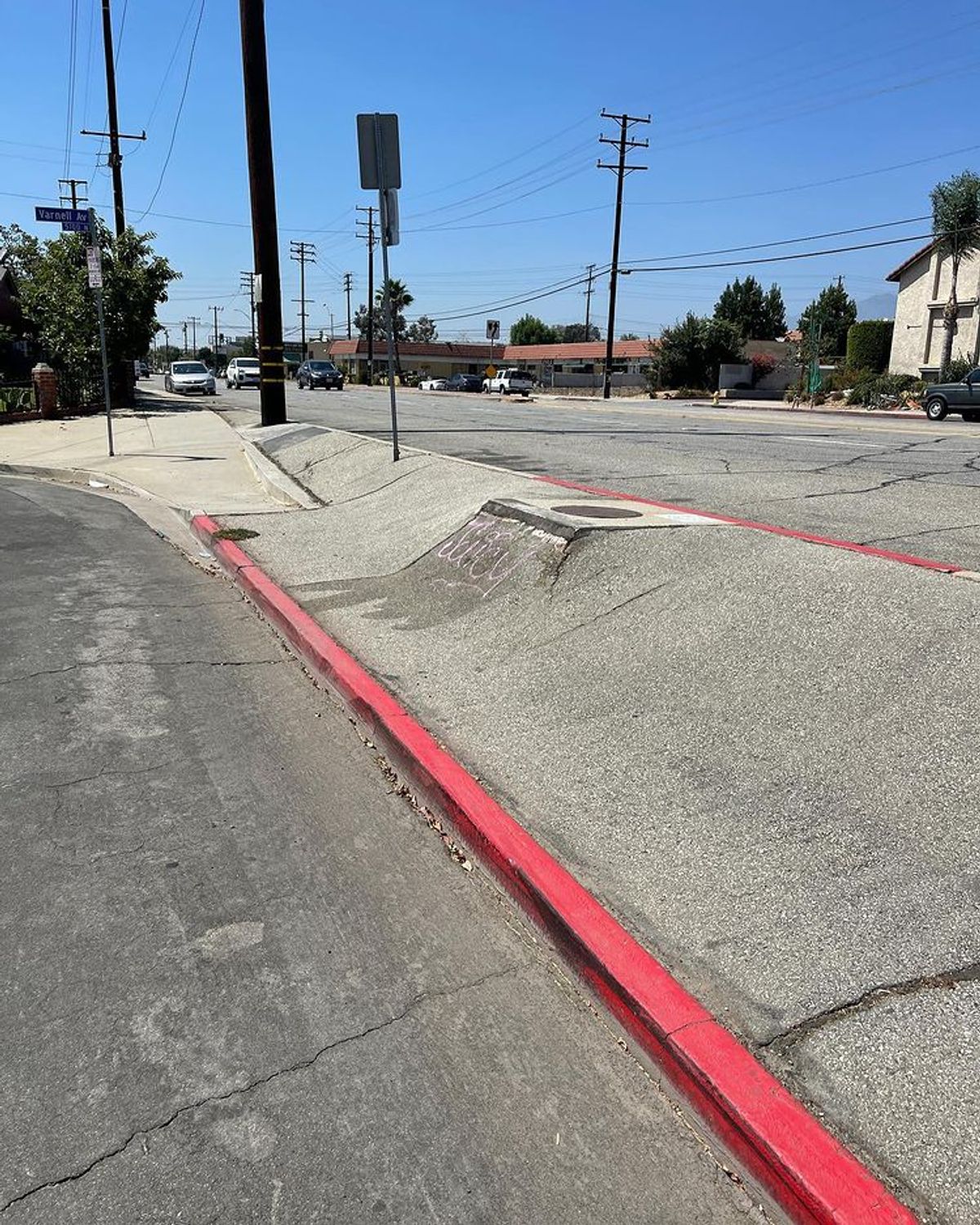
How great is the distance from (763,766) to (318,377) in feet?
160

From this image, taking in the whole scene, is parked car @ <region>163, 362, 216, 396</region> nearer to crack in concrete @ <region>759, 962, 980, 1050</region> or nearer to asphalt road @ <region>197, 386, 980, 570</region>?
asphalt road @ <region>197, 386, 980, 570</region>

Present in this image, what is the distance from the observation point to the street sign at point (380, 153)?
961 centimetres

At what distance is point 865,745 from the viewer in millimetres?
3836

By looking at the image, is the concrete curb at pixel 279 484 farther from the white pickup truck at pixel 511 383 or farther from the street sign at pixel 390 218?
the white pickup truck at pixel 511 383

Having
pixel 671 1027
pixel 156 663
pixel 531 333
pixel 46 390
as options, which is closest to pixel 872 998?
pixel 671 1027

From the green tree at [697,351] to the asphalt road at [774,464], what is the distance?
35740 mm

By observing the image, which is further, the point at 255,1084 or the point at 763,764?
the point at 763,764

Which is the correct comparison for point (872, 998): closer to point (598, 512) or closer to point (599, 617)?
point (599, 617)

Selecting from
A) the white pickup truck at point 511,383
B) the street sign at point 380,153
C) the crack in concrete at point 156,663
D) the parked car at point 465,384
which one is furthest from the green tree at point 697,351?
the crack in concrete at point 156,663

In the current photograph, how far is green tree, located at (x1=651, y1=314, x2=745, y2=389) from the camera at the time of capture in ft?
191

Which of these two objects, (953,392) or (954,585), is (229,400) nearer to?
(953,392)

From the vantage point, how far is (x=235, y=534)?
954cm

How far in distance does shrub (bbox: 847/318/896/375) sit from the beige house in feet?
7.95

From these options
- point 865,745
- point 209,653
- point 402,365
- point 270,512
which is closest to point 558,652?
point 865,745
